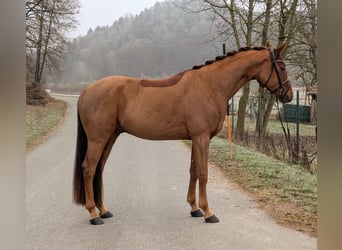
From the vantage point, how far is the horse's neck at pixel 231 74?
1976 millimetres

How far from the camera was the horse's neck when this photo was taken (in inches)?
77.8

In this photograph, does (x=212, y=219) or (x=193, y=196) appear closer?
(x=212, y=219)

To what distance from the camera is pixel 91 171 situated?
2.07 meters

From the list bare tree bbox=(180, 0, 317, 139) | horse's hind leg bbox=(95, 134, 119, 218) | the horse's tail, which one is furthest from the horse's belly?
bare tree bbox=(180, 0, 317, 139)

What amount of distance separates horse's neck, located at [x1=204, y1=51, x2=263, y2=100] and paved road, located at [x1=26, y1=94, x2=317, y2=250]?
73 cm

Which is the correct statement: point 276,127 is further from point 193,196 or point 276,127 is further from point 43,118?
point 43,118

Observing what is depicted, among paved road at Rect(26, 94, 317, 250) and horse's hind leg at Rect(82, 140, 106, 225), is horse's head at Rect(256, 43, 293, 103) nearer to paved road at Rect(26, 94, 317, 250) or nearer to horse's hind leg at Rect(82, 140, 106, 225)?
paved road at Rect(26, 94, 317, 250)

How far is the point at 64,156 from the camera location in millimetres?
2383

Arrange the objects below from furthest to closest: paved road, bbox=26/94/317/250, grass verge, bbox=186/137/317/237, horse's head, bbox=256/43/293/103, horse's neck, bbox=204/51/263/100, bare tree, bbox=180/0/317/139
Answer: grass verge, bbox=186/137/317/237 → bare tree, bbox=180/0/317/139 → horse's neck, bbox=204/51/263/100 → horse's head, bbox=256/43/293/103 → paved road, bbox=26/94/317/250

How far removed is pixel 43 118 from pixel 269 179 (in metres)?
1.73

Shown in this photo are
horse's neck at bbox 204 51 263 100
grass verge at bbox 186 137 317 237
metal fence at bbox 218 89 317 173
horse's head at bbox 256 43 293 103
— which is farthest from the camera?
metal fence at bbox 218 89 317 173

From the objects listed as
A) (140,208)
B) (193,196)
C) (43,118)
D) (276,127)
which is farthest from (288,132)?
(43,118)

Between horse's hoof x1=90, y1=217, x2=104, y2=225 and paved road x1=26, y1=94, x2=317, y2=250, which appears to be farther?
horse's hoof x1=90, y1=217, x2=104, y2=225

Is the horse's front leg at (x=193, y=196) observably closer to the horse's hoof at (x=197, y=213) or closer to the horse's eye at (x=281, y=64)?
the horse's hoof at (x=197, y=213)
